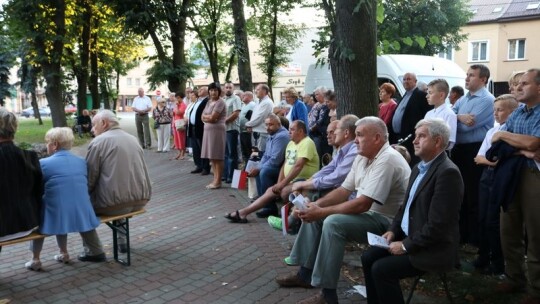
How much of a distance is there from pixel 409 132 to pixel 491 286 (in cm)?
248

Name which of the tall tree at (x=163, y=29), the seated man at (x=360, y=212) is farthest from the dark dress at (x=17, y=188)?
the tall tree at (x=163, y=29)

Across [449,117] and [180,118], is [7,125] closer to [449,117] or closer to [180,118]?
[449,117]

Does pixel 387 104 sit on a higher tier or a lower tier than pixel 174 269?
higher

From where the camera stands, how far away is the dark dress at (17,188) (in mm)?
4172

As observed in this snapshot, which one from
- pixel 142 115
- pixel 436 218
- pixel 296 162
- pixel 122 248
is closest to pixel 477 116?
pixel 296 162

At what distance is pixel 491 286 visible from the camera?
13.8 feet

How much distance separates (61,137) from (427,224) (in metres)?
3.62

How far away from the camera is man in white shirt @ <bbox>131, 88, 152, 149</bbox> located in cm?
1520

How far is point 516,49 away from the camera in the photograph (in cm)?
3444

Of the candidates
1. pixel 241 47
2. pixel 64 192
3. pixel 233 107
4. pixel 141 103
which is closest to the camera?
pixel 64 192

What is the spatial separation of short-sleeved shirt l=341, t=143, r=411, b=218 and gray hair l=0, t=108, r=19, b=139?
327cm

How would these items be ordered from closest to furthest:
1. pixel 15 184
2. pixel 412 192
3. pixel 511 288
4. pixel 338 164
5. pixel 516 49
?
pixel 412 192 → pixel 511 288 → pixel 15 184 → pixel 338 164 → pixel 516 49

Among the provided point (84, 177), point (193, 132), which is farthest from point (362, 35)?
point (193, 132)

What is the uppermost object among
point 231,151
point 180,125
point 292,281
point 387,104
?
point 387,104
